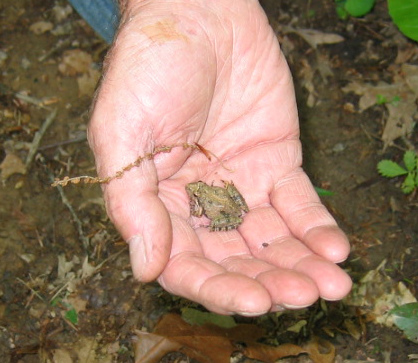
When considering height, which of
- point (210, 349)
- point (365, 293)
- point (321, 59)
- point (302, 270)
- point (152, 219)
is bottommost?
point (365, 293)

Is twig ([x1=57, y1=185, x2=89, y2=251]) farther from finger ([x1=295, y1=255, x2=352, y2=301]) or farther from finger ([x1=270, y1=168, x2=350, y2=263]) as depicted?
finger ([x1=295, y1=255, x2=352, y2=301])

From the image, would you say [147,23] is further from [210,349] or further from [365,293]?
[365,293]

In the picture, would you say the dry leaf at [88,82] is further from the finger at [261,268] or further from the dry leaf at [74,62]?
the finger at [261,268]

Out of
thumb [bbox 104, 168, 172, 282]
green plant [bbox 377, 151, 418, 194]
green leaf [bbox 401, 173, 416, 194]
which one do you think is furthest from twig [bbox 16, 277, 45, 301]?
green leaf [bbox 401, 173, 416, 194]

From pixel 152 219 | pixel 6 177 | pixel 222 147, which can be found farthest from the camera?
pixel 6 177

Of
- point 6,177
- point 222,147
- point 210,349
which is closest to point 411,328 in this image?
point 210,349

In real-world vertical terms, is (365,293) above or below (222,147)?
below

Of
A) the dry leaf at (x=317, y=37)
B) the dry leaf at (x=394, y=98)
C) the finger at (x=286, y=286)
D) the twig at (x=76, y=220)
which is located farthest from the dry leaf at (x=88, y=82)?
the finger at (x=286, y=286)

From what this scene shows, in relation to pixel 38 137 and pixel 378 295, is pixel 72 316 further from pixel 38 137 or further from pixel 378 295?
pixel 378 295
